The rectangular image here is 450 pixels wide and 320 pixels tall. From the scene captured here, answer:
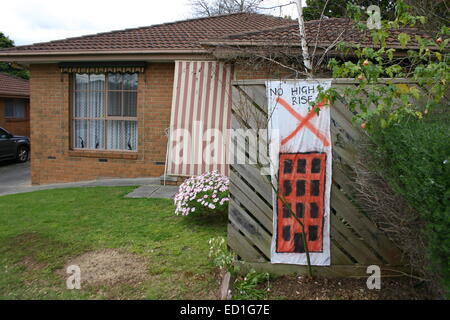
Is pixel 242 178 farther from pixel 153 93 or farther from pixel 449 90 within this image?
pixel 153 93

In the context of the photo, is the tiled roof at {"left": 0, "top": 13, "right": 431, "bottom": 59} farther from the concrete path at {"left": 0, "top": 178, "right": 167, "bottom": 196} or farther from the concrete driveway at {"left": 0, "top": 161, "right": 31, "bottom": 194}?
the concrete driveway at {"left": 0, "top": 161, "right": 31, "bottom": 194}

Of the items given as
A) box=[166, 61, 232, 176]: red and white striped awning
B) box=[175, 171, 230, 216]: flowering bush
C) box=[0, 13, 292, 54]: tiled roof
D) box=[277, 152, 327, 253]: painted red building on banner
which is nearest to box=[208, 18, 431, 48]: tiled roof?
box=[0, 13, 292, 54]: tiled roof

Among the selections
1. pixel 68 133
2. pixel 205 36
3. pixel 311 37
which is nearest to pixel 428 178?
pixel 311 37

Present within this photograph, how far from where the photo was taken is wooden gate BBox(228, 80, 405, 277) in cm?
371

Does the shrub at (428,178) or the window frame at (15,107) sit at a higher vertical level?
the window frame at (15,107)

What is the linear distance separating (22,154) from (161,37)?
945 cm

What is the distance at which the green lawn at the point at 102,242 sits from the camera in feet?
12.6

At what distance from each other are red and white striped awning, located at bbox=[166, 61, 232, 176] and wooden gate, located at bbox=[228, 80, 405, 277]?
5.21 m

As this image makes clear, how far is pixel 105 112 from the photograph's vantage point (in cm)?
1058

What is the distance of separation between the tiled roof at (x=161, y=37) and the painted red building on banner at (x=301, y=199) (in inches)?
213

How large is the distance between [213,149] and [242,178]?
5.30 meters

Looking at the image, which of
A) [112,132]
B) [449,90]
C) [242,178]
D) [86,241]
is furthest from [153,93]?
[449,90]

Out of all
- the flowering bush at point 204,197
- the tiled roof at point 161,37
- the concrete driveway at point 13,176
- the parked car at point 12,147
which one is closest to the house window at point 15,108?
the parked car at point 12,147

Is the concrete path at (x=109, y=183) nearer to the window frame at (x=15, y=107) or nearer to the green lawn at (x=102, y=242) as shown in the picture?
the green lawn at (x=102, y=242)
